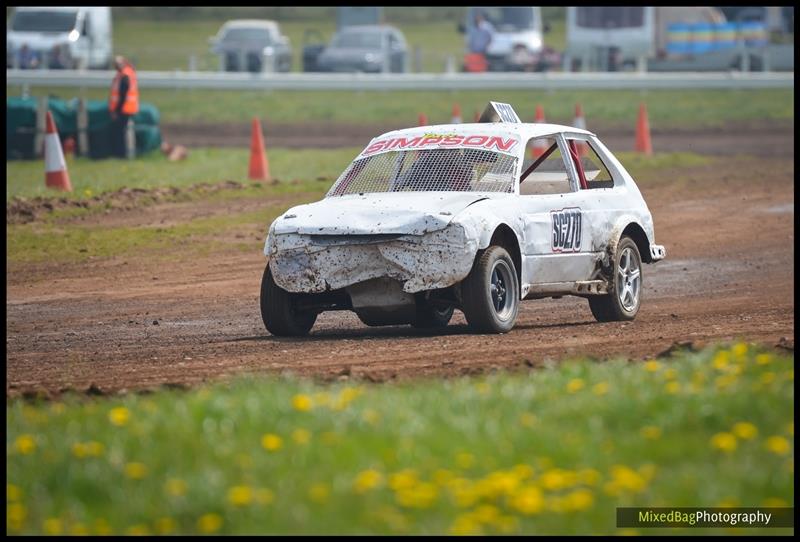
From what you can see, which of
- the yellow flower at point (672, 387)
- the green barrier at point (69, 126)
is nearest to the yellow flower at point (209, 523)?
the yellow flower at point (672, 387)

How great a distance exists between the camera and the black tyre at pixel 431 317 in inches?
431

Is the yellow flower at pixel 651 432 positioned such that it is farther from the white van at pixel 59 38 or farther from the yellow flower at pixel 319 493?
the white van at pixel 59 38

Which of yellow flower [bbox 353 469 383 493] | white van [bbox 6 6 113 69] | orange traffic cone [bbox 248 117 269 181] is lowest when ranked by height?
orange traffic cone [bbox 248 117 269 181]

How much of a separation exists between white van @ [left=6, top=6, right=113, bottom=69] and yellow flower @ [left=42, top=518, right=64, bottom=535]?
35464mm

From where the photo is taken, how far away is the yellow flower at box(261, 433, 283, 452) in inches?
237

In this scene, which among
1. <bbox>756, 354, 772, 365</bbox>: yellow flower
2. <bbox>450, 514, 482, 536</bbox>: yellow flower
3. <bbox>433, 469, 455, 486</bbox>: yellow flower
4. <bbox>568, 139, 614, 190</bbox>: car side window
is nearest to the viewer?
<bbox>450, 514, 482, 536</bbox>: yellow flower

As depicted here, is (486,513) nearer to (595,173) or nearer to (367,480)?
(367,480)

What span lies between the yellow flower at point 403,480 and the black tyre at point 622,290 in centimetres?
610

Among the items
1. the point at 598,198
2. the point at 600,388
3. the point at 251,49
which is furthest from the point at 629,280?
the point at 251,49

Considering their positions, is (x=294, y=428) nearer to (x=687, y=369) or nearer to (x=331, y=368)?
(x=687, y=369)

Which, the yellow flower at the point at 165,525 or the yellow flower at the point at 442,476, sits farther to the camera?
the yellow flower at the point at 442,476

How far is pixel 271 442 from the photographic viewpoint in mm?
6078

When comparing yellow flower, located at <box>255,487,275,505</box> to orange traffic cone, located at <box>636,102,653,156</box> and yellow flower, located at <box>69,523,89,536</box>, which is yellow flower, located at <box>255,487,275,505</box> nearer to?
yellow flower, located at <box>69,523,89,536</box>

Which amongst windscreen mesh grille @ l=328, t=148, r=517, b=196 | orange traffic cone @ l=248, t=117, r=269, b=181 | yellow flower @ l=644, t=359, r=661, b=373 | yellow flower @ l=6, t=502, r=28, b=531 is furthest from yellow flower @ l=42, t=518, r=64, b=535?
orange traffic cone @ l=248, t=117, r=269, b=181
